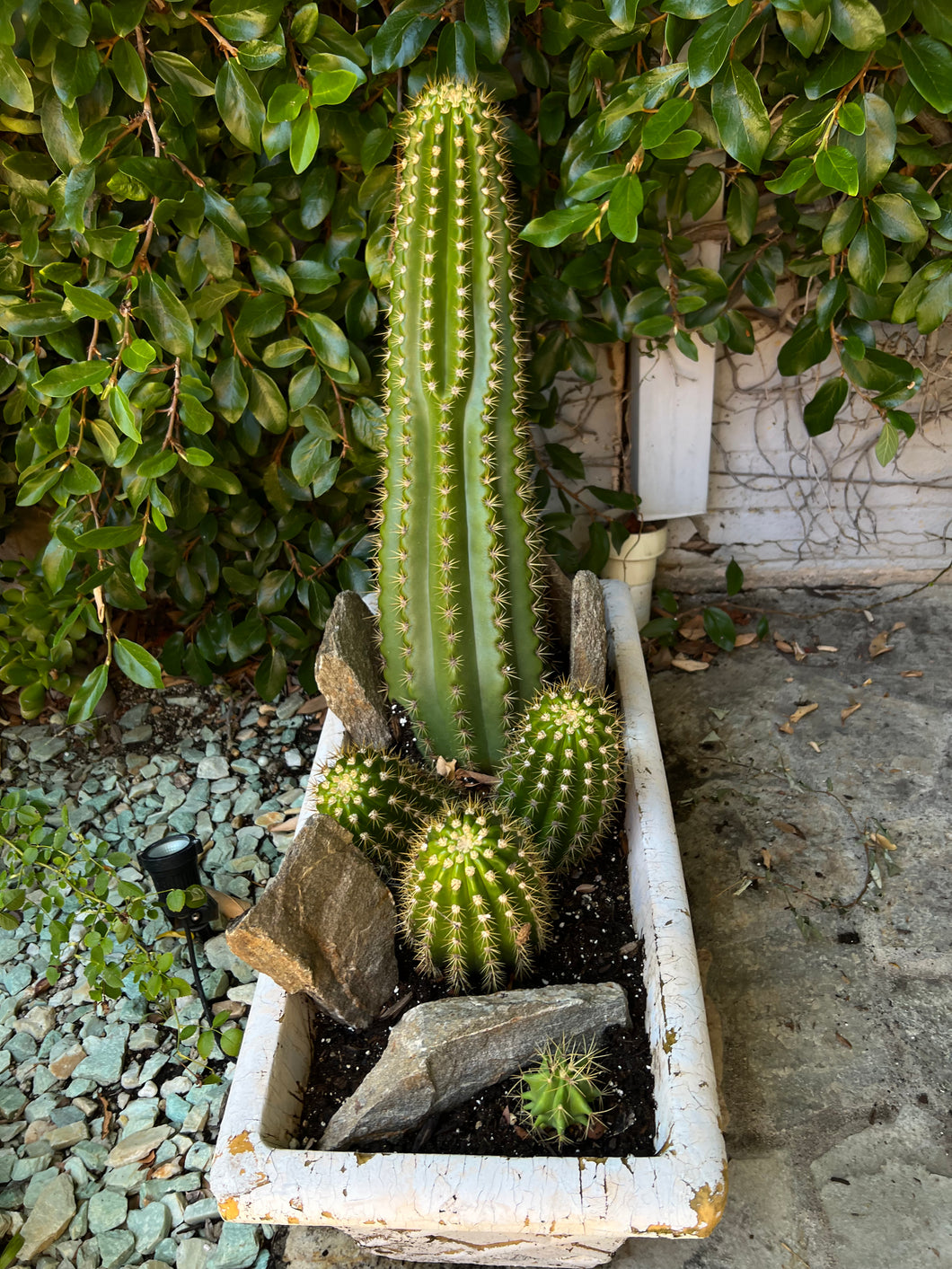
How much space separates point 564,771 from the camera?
1.24m

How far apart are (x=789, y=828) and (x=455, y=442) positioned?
99 cm

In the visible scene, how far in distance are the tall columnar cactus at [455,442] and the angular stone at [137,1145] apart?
0.70m

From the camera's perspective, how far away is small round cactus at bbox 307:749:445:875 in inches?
49.3

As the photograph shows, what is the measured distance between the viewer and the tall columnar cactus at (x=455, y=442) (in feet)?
4.13

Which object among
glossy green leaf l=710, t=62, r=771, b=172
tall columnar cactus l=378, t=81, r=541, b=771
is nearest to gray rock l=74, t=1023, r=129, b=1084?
tall columnar cactus l=378, t=81, r=541, b=771

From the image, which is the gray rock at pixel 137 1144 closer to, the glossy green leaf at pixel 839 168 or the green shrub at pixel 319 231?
the green shrub at pixel 319 231

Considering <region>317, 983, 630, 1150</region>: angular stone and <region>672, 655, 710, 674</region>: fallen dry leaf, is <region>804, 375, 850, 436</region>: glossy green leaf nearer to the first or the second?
<region>672, 655, 710, 674</region>: fallen dry leaf

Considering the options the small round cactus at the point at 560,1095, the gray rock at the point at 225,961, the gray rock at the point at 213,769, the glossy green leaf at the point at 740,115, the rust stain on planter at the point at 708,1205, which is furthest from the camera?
the gray rock at the point at 213,769

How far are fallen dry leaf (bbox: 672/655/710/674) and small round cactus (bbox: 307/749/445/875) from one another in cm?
104

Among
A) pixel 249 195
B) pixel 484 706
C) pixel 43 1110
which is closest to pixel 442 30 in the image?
pixel 249 195

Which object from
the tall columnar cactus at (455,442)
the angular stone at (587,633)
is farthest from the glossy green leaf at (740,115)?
the angular stone at (587,633)

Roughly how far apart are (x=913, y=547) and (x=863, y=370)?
82 cm

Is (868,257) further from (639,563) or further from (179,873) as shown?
(179,873)

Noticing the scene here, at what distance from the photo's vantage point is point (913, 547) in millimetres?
2383
